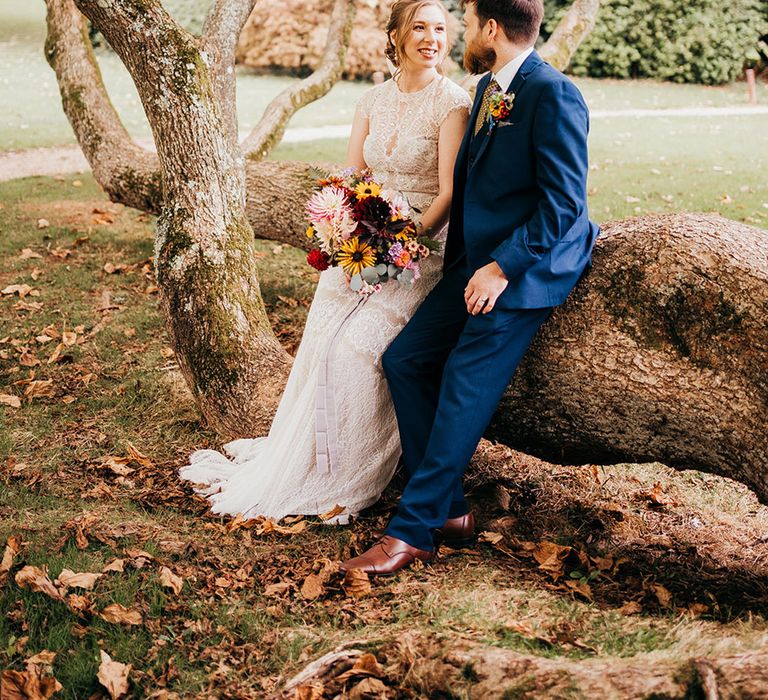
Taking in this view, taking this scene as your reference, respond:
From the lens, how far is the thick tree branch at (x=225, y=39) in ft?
21.3

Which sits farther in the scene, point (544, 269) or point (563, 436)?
point (563, 436)

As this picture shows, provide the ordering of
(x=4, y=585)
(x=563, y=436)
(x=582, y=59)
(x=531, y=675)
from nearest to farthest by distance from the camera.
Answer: (x=531, y=675)
(x=4, y=585)
(x=563, y=436)
(x=582, y=59)

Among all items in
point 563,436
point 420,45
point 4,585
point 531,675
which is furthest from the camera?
point 420,45

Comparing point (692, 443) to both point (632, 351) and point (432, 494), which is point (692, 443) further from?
point (432, 494)

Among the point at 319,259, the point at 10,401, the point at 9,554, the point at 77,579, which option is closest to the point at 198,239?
the point at 319,259

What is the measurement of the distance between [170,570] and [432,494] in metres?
1.15

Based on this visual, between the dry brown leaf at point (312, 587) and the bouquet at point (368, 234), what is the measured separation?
137 cm

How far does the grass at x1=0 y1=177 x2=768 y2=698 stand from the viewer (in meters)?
3.23

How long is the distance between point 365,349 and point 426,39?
1573mm

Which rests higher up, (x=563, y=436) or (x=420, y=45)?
(x=420, y=45)

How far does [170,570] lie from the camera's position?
3752mm

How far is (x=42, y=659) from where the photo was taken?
10.5 ft

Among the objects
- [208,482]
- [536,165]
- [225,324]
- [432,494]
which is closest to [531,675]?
[432,494]

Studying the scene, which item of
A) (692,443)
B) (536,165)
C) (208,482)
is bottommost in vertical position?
(208,482)
